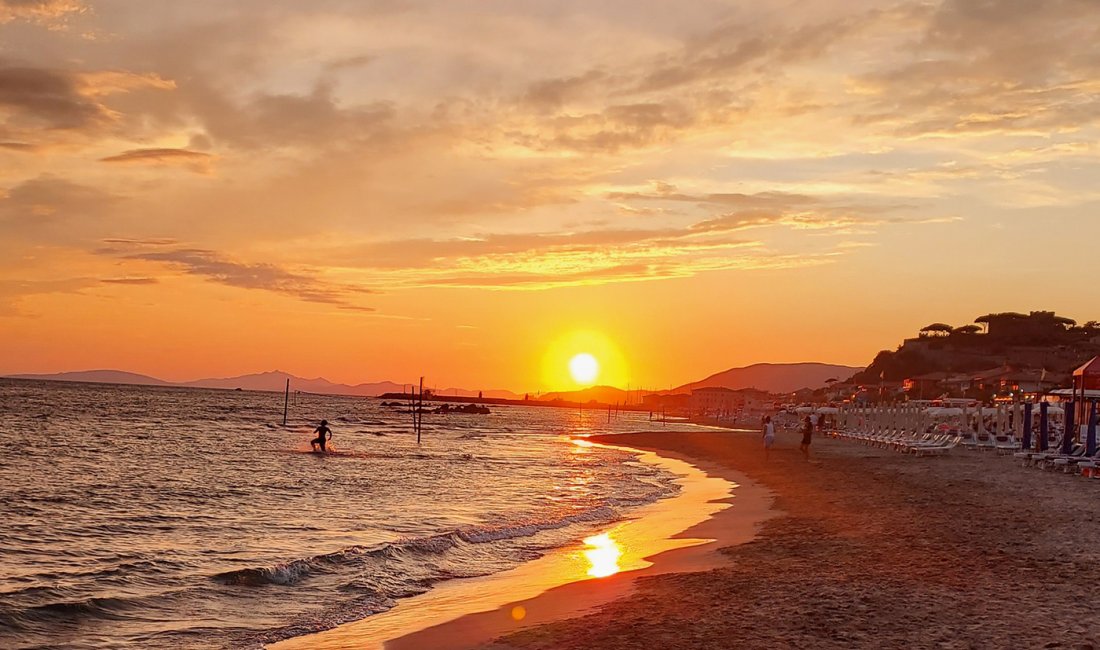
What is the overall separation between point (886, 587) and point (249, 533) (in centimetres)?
1290

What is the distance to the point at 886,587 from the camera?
10.9 m

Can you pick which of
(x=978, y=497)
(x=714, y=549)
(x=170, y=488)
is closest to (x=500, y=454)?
(x=170, y=488)

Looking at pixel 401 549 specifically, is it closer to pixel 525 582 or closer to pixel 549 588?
pixel 525 582

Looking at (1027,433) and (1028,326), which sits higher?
(1028,326)

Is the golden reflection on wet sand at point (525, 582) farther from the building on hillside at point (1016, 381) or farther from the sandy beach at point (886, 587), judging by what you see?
the building on hillside at point (1016, 381)

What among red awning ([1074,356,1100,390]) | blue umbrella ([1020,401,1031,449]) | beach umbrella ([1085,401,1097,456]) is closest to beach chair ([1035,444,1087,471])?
beach umbrella ([1085,401,1097,456])

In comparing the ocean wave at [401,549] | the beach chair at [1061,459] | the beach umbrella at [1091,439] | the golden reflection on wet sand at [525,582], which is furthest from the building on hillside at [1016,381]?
the golden reflection on wet sand at [525,582]

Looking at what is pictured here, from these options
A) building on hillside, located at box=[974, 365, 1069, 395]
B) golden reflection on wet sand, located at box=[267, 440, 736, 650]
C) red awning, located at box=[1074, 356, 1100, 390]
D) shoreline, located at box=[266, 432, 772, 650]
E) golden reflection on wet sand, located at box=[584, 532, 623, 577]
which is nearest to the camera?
shoreline, located at box=[266, 432, 772, 650]

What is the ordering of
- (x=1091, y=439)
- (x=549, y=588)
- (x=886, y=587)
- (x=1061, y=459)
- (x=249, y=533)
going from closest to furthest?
1. (x=886, y=587)
2. (x=549, y=588)
3. (x=249, y=533)
4. (x=1091, y=439)
5. (x=1061, y=459)

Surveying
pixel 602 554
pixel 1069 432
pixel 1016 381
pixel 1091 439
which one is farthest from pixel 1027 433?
pixel 1016 381

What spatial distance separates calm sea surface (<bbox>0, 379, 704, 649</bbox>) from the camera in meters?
11.7

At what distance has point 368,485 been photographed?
3058 cm

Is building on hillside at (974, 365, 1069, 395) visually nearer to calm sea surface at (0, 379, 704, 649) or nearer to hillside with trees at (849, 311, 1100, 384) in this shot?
hillside with trees at (849, 311, 1100, 384)

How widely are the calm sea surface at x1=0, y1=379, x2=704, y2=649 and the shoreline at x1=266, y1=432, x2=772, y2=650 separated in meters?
0.53
